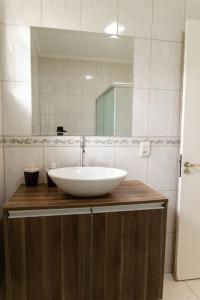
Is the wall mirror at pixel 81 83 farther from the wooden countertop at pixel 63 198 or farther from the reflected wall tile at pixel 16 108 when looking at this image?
the wooden countertop at pixel 63 198

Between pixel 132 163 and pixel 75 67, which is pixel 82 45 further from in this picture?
pixel 132 163

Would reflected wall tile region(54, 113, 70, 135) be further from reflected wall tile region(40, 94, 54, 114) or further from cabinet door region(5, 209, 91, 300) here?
cabinet door region(5, 209, 91, 300)

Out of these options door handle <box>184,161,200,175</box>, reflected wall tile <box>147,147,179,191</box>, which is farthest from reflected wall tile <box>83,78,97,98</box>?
door handle <box>184,161,200,175</box>

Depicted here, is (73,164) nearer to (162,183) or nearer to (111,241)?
(111,241)

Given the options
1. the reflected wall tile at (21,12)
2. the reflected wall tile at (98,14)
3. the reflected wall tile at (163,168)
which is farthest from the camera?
the reflected wall tile at (163,168)

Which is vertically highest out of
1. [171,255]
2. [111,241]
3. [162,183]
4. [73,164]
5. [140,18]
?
[140,18]

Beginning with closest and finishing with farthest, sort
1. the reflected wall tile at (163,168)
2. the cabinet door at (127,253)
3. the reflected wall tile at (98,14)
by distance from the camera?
the cabinet door at (127,253) < the reflected wall tile at (98,14) < the reflected wall tile at (163,168)

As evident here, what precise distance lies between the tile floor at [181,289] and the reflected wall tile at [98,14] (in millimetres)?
2015

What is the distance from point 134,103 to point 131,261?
111 centimetres

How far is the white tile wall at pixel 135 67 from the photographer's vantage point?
1.51 metres

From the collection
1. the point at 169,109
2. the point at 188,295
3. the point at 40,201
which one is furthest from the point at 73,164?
the point at 188,295

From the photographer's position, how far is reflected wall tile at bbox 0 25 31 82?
1.49 meters

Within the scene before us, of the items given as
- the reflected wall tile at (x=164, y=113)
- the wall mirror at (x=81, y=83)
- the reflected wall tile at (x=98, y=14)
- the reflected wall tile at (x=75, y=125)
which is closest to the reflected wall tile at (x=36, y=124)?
the wall mirror at (x=81, y=83)

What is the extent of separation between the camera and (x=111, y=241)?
1.28m
